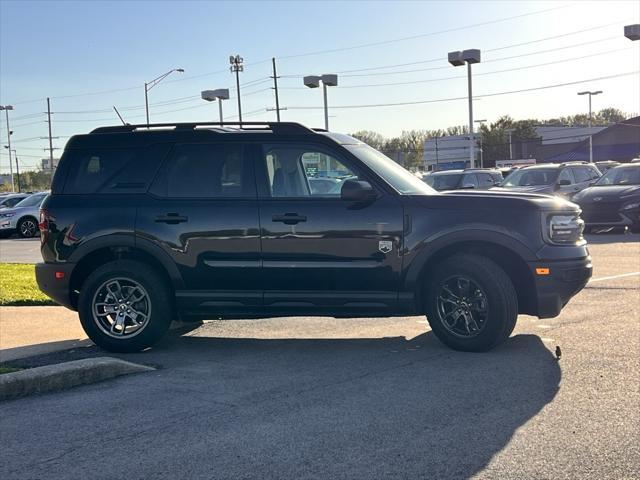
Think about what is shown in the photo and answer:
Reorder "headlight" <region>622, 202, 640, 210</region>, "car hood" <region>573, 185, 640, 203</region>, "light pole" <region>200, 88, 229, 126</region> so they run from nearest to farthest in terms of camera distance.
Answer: "headlight" <region>622, 202, 640, 210</region>, "car hood" <region>573, 185, 640, 203</region>, "light pole" <region>200, 88, 229, 126</region>

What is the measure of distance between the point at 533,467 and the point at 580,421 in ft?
2.83

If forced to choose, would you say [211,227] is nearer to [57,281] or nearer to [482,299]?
[57,281]

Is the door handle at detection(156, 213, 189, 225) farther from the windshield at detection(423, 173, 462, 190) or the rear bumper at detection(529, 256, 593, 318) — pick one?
the windshield at detection(423, 173, 462, 190)

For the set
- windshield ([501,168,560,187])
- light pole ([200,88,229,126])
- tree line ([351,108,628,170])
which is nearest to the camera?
windshield ([501,168,560,187])

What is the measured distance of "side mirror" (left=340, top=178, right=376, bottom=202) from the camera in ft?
20.8

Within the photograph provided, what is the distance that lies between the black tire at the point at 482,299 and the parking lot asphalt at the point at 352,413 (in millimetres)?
147

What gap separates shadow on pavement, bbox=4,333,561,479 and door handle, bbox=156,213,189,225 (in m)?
1.29

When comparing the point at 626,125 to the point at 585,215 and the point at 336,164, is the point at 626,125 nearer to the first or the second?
the point at 585,215

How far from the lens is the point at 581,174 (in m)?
20.7

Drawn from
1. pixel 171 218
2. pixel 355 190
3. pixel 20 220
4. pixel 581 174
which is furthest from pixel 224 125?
pixel 20 220

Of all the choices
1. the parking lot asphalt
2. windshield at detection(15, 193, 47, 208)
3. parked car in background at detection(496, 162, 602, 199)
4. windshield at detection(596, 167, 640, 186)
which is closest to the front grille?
windshield at detection(596, 167, 640, 186)

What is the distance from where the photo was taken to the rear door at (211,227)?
21.7 ft

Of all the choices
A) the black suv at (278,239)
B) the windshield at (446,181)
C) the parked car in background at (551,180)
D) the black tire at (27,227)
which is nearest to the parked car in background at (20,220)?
the black tire at (27,227)

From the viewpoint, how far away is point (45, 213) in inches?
270
